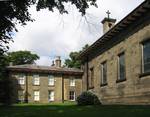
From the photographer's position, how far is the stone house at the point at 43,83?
2329 inches

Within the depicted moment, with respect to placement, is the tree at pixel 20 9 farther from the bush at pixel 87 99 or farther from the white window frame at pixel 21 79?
the white window frame at pixel 21 79

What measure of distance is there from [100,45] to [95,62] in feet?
9.52

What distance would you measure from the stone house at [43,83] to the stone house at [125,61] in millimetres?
23526

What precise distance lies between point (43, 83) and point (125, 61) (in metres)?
34.6

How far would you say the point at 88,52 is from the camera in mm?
39344

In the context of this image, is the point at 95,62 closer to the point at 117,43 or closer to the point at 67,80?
the point at 117,43

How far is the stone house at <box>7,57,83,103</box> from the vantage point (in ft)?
194

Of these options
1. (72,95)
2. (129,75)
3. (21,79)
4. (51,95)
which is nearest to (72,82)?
(72,95)

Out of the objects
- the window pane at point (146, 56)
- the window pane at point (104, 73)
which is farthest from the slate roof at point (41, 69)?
the window pane at point (146, 56)

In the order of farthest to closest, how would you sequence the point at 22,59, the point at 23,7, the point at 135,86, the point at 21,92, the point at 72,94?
the point at 22,59
the point at 72,94
the point at 21,92
the point at 135,86
the point at 23,7

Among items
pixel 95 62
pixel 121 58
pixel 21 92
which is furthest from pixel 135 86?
pixel 21 92

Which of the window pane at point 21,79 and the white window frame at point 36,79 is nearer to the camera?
the window pane at point 21,79

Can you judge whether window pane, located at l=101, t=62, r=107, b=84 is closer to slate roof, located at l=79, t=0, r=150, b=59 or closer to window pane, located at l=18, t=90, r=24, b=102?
slate roof, located at l=79, t=0, r=150, b=59

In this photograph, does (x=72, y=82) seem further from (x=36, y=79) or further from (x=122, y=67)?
(x=122, y=67)
